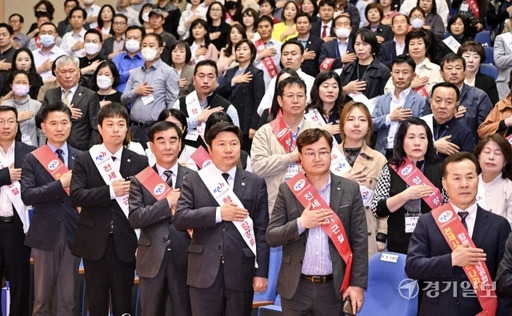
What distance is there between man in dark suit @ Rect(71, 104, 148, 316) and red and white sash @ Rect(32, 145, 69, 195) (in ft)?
1.17

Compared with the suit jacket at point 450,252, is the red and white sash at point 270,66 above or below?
above

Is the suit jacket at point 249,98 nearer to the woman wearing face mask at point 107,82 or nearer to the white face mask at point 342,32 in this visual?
the white face mask at point 342,32

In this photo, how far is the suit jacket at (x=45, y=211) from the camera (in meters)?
7.15

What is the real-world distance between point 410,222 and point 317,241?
0.92 m

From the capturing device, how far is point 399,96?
8469 mm

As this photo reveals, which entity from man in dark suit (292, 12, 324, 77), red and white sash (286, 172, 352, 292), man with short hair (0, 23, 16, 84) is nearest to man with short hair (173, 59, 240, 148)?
man in dark suit (292, 12, 324, 77)

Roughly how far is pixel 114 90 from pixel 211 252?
491 cm

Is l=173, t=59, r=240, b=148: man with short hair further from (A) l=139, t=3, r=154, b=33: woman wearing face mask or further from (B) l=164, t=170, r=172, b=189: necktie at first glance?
(A) l=139, t=3, r=154, b=33: woman wearing face mask

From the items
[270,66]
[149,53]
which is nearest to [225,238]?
[149,53]

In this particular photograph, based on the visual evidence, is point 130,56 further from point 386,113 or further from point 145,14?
point 386,113

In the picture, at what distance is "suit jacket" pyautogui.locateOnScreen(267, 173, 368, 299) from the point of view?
5570 mm

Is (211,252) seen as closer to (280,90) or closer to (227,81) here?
(280,90)

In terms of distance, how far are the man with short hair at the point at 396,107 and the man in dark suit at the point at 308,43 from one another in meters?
2.50

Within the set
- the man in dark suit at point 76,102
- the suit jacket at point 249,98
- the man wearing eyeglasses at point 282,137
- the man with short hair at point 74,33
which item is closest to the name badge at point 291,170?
the man wearing eyeglasses at point 282,137
